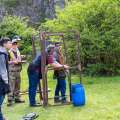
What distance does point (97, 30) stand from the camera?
18625 mm

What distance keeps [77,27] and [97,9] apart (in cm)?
110

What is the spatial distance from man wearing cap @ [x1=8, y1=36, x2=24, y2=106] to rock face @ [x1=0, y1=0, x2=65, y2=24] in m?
36.0

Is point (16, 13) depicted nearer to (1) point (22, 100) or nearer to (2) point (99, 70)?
(2) point (99, 70)

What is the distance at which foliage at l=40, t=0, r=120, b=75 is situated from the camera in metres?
18.4

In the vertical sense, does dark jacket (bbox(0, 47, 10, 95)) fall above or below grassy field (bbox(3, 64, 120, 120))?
above

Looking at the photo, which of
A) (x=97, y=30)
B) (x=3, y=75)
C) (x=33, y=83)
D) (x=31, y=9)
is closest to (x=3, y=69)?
(x=3, y=75)

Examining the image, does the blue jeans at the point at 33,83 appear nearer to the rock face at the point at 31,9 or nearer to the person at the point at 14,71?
the person at the point at 14,71

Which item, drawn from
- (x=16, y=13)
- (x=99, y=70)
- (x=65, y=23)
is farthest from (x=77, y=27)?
(x=16, y=13)

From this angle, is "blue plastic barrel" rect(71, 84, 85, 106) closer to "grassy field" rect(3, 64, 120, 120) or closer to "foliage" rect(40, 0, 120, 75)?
"grassy field" rect(3, 64, 120, 120)

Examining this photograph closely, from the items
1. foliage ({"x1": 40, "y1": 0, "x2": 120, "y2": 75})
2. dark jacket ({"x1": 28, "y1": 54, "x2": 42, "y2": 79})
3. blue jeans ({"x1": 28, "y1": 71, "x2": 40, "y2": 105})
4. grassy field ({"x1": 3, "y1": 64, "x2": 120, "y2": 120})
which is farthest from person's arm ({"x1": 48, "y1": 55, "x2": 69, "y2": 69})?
foliage ({"x1": 40, "y1": 0, "x2": 120, "y2": 75})

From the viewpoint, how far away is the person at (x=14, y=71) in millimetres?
12711

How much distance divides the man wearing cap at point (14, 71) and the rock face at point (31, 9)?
36025 mm

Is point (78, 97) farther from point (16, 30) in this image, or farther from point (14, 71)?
point (16, 30)

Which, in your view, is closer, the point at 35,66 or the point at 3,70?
the point at 3,70
